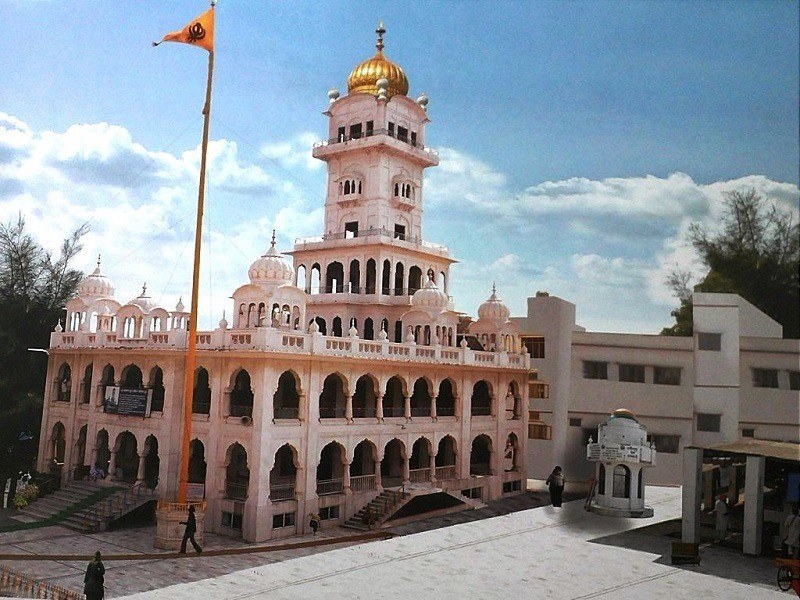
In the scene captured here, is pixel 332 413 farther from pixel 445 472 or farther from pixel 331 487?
pixel 445 472

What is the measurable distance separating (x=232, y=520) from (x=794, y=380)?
2892 cm

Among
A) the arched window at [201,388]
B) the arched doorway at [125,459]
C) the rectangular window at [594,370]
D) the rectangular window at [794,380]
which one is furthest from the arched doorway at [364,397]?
the rectangular window at [794,380]

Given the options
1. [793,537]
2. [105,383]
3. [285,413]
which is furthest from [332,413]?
[793,537]

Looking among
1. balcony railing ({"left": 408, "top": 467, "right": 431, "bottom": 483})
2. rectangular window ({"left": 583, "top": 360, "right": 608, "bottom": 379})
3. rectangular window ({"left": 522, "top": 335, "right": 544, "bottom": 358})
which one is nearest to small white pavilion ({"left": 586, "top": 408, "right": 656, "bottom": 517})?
balcony railing ({"left": 408, "top": 467, "right": 431, "bottom": 483})

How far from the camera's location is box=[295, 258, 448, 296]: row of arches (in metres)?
38.8

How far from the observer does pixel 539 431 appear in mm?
42062

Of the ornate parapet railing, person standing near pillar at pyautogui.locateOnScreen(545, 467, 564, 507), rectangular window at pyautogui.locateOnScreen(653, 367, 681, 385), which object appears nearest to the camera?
the ornate parapet railing

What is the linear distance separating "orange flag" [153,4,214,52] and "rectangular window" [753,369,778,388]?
31.1 m

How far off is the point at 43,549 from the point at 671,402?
30818 mm

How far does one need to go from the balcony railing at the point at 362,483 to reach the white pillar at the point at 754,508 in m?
15.9

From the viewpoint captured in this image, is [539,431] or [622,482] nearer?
[622,482]

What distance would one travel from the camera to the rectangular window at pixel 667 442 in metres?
39.3

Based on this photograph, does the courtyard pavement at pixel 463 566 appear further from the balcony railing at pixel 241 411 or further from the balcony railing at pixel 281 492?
the balcony railing at pixel 241 411

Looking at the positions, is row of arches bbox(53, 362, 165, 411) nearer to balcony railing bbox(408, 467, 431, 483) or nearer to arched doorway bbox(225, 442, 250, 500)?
arched doorway bbox(225, 442, 250, 500)
